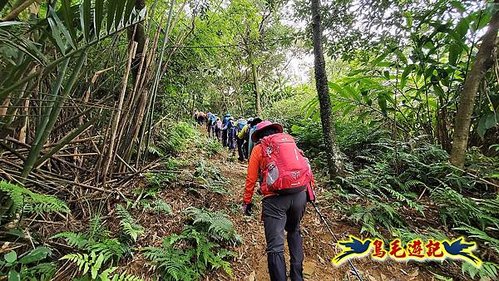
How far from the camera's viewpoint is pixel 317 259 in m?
3.23

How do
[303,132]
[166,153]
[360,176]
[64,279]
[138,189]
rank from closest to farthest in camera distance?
1. [64,279]
2. [138,189]
3. [360,176]
4. [166,153]
5. [303,132]

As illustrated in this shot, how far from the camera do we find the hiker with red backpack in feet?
8.30

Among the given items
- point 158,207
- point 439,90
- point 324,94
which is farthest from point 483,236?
point 158,207

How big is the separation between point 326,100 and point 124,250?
3717mm

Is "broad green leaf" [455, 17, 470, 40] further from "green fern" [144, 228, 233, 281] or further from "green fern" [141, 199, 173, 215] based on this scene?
"green fern" [141, 199, 173, 215]

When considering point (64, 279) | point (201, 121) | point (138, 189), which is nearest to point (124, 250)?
point (64, 279)

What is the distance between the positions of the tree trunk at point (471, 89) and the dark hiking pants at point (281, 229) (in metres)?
2.82

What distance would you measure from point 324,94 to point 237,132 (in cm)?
470

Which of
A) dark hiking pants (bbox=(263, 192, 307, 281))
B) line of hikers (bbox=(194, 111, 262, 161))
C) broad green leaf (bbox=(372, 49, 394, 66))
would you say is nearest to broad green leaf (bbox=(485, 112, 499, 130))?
broad green leaf (bbox=(372, 49, 394, 66))

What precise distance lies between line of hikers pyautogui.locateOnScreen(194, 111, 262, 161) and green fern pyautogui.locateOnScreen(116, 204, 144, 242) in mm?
2963

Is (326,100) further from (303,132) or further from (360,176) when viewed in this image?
(303,132)

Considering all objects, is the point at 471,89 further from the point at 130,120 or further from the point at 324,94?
the point at 130,120

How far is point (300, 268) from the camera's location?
2650 mm

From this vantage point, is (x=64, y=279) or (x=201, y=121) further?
(x=201, y=121)
